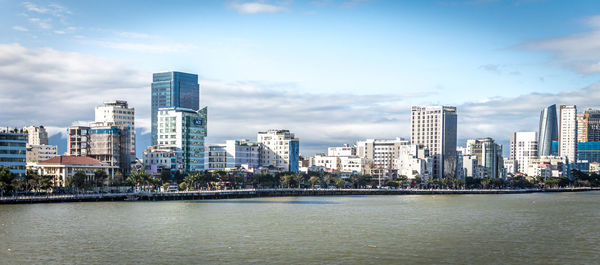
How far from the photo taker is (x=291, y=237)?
3118 inches

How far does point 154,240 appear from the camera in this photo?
247ft

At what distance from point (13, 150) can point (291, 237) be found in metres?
99.5

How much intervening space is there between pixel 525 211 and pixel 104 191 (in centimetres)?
10189

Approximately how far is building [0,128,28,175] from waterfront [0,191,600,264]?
39.7 metres

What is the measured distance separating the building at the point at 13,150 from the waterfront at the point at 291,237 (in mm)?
39735

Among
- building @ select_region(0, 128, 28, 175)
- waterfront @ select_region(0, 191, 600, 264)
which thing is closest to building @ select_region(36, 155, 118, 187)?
building @ select_region(0, 128, 28, 175)

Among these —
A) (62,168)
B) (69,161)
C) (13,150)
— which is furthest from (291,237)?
(69,161)

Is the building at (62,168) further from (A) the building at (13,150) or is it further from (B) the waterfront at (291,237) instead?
(B) the waterfront at (291,237)

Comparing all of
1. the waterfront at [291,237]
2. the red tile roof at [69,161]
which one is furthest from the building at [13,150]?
the waterfront at [291,237]

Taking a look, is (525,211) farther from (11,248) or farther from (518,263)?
(11,248)

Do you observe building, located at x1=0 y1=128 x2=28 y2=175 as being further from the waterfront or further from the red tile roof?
the waterfront

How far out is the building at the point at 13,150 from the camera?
150m

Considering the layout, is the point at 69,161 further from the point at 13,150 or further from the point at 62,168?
the point at 13,150

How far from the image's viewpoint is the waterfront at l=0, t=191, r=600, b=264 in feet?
211
